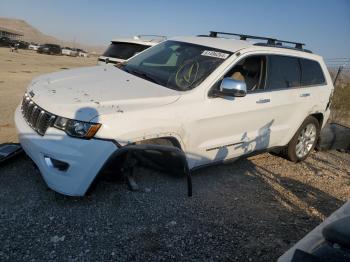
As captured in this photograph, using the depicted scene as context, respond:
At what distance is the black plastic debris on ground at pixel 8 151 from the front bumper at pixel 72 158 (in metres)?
0.99

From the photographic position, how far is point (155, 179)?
4680mm

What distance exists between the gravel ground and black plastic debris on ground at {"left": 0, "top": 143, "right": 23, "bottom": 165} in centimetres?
10

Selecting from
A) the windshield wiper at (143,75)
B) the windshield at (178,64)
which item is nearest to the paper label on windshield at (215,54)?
the windshield at (178,64)

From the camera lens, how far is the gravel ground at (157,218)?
127 inches

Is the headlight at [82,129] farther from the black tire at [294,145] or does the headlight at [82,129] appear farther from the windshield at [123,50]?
the windshield at [123,50]

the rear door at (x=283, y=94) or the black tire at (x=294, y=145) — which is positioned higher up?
the rear door at (x=283, y=94)

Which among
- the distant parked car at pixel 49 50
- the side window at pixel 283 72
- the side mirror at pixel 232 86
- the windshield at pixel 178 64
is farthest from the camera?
the distant parked car at pixel 49 50

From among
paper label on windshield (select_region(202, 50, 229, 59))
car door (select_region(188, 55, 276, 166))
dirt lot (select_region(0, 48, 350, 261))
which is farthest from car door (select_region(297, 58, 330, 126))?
paper label on windshield (select_region(202, 50, 229, 59))

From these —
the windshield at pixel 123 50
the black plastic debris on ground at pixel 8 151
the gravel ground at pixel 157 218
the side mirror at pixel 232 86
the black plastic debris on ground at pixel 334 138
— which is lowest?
the gravel ground at pixel 157 218

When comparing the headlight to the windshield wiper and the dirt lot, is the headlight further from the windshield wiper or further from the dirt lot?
the windshield wiper

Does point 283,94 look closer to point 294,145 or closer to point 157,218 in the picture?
point 294,145

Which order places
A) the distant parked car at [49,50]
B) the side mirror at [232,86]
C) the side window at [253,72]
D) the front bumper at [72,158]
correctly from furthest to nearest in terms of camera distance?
the distant parked car at [49,50] → the side window at [253,72] → the side mirror at [232,86] → the front bumper at [72,158]

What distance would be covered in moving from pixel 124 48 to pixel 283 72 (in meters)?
5.15

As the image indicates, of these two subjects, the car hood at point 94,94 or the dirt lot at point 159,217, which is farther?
the car hood at point 94,94
